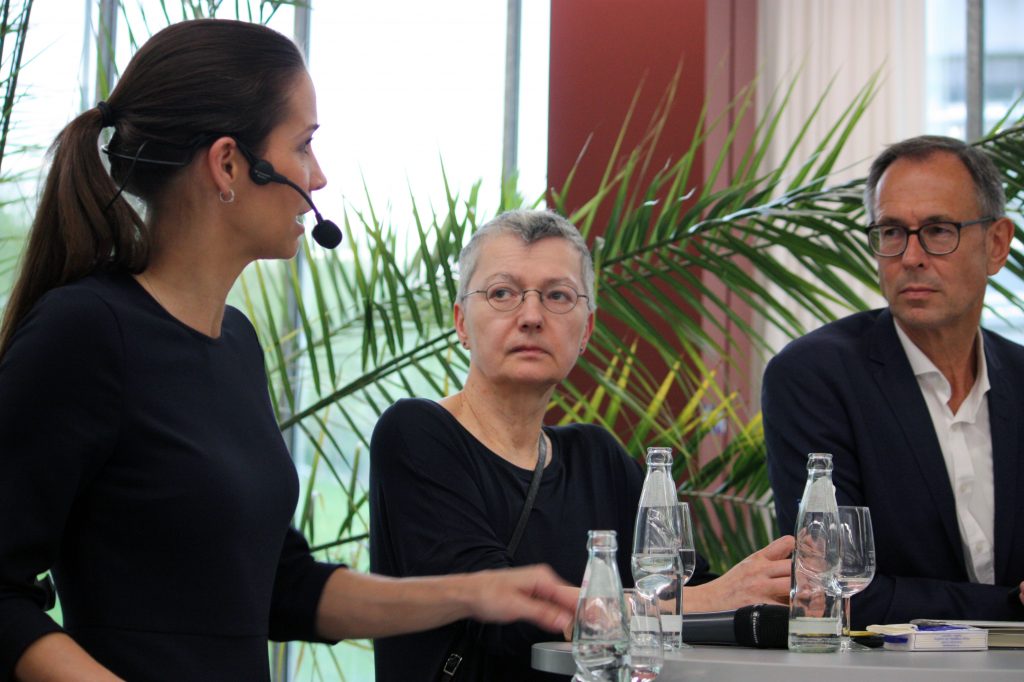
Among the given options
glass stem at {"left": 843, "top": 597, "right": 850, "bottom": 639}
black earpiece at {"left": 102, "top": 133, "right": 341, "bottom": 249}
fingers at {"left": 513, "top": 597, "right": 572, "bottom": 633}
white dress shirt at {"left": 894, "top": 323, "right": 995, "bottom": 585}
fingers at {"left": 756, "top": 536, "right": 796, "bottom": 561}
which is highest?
black earpiece at {"left": 102, "top": 133, "right": 341, "bottom": 249}

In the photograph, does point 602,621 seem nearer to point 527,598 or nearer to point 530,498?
point 527,598

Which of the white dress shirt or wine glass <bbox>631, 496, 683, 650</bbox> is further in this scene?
the white dress shirt

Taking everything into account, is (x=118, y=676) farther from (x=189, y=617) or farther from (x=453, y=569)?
(x=453, y=569)

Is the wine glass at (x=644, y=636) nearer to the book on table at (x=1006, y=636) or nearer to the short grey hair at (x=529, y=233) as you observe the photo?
the book on table at (x=1006, y=636)

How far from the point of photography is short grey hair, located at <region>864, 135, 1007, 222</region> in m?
2.57

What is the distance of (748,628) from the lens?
1.74 metres

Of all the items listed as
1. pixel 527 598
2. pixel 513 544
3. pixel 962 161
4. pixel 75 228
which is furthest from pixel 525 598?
pixel 962 161

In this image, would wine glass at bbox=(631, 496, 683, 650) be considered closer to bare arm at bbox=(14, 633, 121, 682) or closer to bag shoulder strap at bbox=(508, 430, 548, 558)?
bag shoulder strap at bbox=(508, 430, 548, 558)

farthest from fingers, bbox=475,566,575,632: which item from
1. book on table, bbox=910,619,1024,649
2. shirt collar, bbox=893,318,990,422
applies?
shirt collar, bbox=893,318,990,422

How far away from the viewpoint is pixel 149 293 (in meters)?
1.56

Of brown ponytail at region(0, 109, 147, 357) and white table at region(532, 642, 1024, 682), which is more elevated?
brown ponytail at region(0, 109, 147, 357)

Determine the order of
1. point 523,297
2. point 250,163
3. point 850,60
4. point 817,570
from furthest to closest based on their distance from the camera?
1. point 850,60
2. point 523,297
3. point 817,570
4. point 250,163

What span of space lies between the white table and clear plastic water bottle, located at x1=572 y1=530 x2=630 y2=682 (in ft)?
0.36

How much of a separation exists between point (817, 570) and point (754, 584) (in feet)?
0.64
